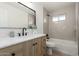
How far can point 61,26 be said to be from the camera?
7.16 feet

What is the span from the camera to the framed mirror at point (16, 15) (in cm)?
142

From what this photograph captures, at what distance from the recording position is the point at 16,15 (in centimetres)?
172

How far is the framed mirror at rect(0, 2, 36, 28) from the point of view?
142 cm

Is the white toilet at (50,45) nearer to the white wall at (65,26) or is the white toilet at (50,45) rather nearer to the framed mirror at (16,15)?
the white wall at (65,26)

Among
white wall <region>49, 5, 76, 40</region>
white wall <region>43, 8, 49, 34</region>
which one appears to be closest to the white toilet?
white wall <region>49, 5, 76, 40</region>

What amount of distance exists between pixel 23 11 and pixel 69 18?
1.23 meters

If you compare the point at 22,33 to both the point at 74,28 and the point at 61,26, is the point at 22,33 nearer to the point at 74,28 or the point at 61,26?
the point at 61,26

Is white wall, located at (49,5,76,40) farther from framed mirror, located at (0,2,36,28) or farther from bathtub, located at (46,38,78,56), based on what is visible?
framed mirror, located at (0,2,36,28)

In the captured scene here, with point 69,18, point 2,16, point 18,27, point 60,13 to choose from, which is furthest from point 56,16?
point 2,16

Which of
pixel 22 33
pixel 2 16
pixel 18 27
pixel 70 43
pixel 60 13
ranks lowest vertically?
pixel 70 43

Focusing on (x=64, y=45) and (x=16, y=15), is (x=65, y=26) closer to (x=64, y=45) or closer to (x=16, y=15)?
(x=64, y=45)

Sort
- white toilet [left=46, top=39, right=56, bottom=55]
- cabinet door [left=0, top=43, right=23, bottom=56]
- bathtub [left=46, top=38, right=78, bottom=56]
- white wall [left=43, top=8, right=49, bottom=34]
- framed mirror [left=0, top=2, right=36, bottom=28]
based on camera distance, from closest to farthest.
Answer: cabinet door [left=0, top=43, right=23, bottom=56] → framed mirror [left=0, top=2, right=36, bottom=28] → white wall [left=43, top=8, right=49, bottom=34] → white toilet [left=46, top=39, right=56, bottom=55] → bathtub [left=46, top=38, right=78, bottom=56]

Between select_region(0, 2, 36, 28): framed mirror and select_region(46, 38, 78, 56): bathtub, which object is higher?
select_region(0, 2, 36, 28): framed mirror

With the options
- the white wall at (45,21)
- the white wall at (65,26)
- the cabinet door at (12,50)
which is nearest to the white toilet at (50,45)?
the white wall at (65,26)
